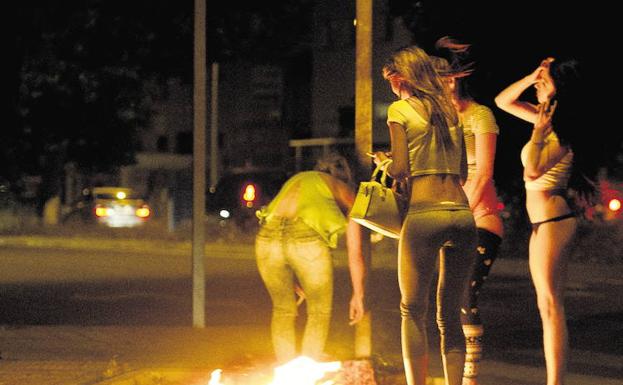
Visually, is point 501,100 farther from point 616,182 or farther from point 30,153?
point 30,153

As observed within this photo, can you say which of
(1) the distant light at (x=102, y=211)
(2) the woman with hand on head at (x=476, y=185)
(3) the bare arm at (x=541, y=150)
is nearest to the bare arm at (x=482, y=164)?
(2) the woman with hand on head at (x=476, y=185)

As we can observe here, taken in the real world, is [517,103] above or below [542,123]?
above

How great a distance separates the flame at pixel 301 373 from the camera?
6.50m

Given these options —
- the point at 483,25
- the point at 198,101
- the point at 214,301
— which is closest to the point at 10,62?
the point at 198,101

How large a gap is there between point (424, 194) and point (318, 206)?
156cm

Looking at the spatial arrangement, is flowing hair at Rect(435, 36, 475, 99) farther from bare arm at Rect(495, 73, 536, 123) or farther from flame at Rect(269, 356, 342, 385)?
flame at Rect(269, 356, 342, 385)

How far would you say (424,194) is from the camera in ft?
19.6

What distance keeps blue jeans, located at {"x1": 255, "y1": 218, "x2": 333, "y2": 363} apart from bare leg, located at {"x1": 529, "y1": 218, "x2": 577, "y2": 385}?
134 cm

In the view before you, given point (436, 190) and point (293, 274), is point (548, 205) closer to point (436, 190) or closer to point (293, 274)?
point (436, 190)

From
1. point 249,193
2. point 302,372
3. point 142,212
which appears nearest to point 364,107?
point 302,372

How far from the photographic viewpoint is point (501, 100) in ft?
23.4

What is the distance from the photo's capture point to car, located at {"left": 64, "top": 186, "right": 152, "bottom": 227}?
37.0m

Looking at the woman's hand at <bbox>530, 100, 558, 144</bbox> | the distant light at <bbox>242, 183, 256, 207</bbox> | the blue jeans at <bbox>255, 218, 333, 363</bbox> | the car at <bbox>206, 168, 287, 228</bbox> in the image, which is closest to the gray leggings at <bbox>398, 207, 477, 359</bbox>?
the woman's hand at <bbox>530, 100, 558, 144</bbox>

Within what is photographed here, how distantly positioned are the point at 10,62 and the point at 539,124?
7.19m
